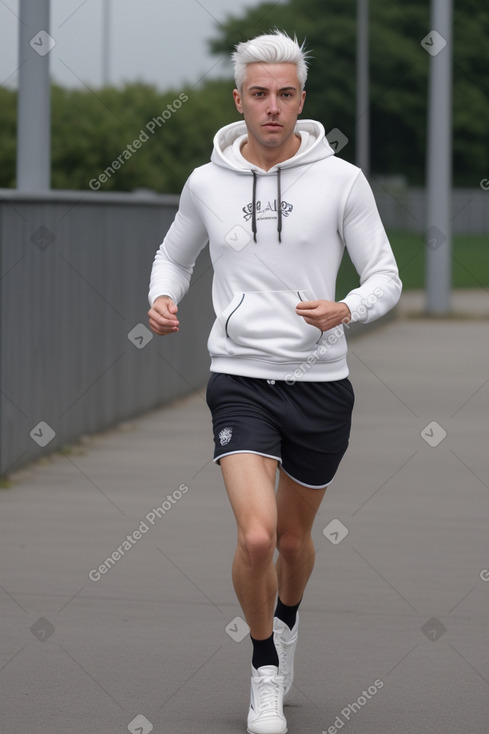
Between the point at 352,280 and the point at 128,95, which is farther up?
the point at 128,95

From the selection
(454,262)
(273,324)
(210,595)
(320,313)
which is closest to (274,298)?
(273,324)

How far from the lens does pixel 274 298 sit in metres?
4.49

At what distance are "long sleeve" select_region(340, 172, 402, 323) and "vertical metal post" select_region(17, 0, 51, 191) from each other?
5445mm

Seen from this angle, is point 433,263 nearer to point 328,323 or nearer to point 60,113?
point 60,113

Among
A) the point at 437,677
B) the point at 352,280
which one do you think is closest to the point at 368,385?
the point at 352,280

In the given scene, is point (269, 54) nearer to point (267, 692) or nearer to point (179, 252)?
point (179, 252)

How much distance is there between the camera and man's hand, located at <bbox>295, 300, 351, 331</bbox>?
4.27m

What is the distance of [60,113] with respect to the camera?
96.4ft

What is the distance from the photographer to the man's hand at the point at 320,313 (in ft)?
14.0

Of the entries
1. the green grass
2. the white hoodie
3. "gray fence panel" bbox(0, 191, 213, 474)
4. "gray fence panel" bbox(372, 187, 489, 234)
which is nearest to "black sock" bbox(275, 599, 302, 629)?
the white hoodie

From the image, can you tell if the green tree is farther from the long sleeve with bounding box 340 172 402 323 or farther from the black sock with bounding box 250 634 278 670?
the black sock with bounding box 250 634 278 670

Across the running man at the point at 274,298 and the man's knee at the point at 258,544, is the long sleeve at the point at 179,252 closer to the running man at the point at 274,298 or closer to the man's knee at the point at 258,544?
the running man at the point at 274,298

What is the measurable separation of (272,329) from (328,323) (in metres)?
0.25

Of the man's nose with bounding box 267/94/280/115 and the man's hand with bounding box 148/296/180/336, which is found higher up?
the man's nose with bounding box 267/94/280/115
